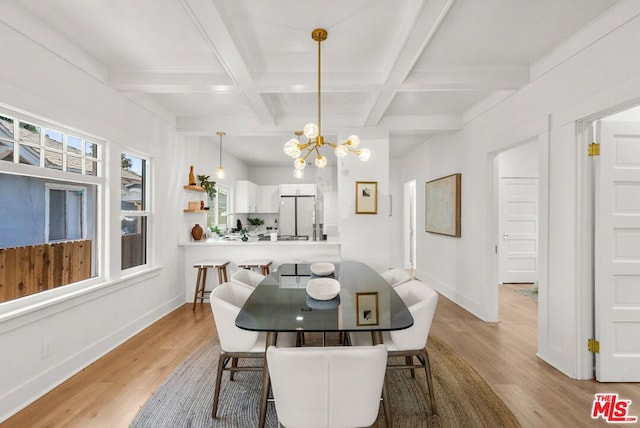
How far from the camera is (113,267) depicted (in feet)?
10.5

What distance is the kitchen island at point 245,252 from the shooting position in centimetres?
470

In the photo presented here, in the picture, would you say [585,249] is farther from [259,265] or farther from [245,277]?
[259,265]

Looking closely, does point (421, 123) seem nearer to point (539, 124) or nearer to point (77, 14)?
point (539, 124)

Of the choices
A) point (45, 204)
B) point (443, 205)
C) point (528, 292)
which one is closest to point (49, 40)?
point (45, 204)

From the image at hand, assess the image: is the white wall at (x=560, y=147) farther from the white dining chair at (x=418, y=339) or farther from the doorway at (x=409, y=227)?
the doorway at (x=409, y=227)

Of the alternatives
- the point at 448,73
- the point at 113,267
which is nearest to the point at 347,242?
the point at 448,73

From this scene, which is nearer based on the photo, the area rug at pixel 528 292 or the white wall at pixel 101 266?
the white wall at pixel 101 266

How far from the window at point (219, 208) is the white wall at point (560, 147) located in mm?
4333

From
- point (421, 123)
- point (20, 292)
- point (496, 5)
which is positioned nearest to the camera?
point (496, 5)

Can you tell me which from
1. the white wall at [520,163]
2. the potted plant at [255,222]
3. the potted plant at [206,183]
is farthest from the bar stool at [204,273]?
the white wall at [520,163]

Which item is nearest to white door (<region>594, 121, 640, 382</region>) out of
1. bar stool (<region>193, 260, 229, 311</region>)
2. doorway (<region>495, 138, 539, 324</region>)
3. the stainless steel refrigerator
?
doorway (<region>495, 138, 539, 324</region>)

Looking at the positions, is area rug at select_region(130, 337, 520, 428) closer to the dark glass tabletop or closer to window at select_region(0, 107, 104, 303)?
the dark glass tabletop

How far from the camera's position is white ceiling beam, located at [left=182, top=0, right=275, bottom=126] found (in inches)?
77.3

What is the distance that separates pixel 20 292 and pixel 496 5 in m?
3.80
